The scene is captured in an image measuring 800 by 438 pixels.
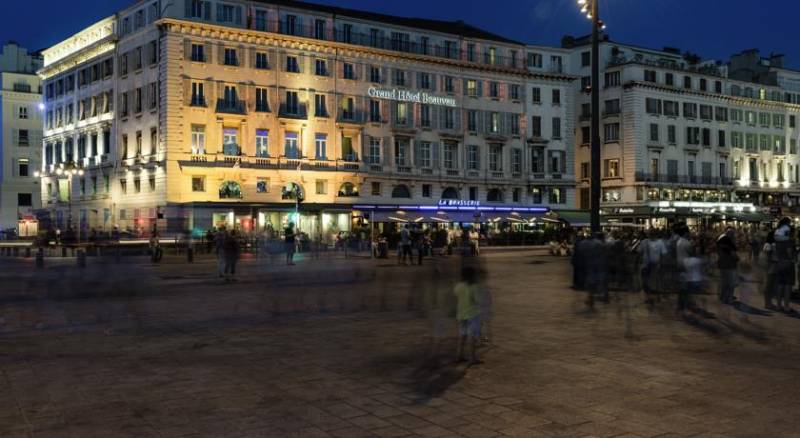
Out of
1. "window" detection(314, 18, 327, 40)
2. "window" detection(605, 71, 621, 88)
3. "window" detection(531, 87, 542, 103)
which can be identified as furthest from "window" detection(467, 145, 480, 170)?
"window" detection(605, 71, 621, 88)

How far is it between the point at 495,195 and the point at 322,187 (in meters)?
16.0

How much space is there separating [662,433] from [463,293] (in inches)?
147

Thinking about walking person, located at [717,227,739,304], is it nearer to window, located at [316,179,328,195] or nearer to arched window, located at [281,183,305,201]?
arched window, located at [281,183,305,201]

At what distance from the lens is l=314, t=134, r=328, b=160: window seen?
178ft

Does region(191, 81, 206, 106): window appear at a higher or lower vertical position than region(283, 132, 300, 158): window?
higher

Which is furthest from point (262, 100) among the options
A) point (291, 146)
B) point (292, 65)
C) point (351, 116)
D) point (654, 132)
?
point (654, 132)

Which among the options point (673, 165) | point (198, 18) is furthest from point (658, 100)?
point (198, 18)

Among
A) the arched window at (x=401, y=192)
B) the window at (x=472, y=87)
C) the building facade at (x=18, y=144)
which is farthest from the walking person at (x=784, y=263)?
the building facade at (x=18, y=144)

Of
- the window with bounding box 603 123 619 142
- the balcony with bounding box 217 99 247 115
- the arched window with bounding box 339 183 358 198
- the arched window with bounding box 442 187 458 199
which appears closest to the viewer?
the balcony with bounding box 217 99 247 115

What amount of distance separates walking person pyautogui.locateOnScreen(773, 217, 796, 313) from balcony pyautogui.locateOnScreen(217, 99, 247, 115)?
134ft

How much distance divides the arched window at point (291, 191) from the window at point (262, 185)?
121cm

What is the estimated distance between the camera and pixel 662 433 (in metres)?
6.41

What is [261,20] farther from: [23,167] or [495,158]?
[23,167]

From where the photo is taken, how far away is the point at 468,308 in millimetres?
9664
